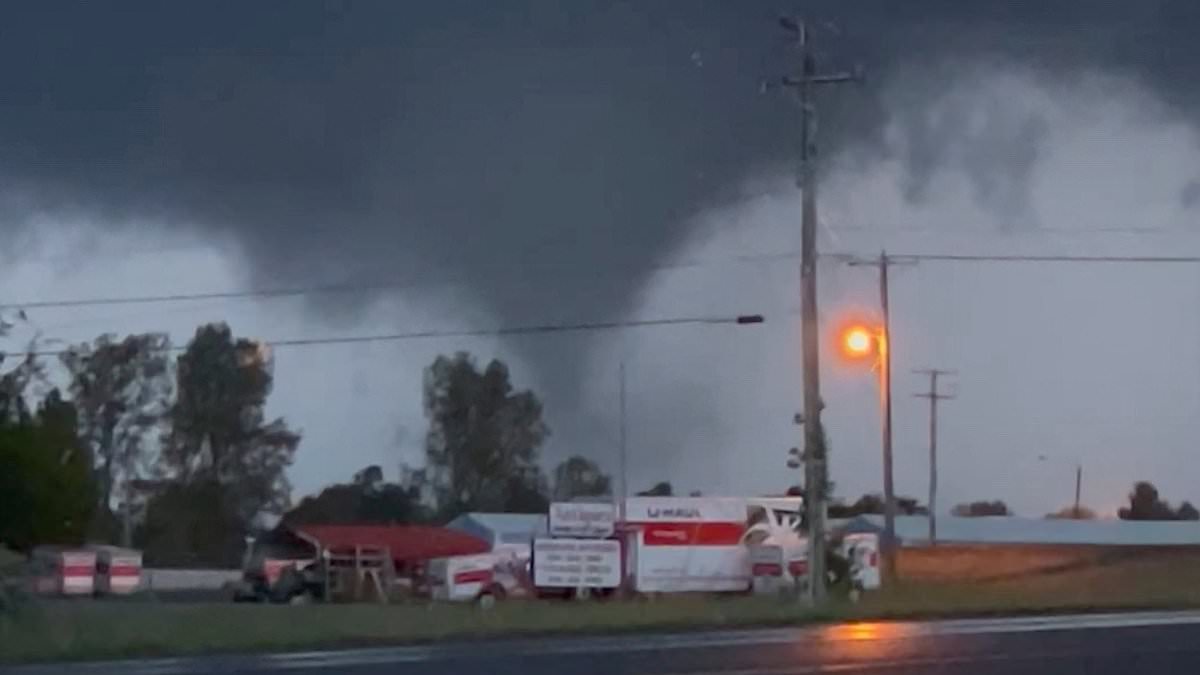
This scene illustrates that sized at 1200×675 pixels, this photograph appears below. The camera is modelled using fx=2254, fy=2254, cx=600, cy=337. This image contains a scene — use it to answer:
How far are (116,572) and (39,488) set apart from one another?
1722 centimetres

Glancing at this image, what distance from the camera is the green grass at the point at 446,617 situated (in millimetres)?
32969

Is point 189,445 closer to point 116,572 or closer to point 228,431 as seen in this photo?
point 228,431

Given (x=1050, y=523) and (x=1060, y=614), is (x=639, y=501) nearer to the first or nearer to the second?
(x=1060, y=614)

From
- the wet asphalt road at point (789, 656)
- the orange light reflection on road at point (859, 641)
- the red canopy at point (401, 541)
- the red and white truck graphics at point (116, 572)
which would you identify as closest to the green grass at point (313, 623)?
the wet asphalt road at point (789, 656)

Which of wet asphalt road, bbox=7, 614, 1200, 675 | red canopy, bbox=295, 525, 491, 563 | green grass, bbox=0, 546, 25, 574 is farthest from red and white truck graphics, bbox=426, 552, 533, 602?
wet asphalt road, bbox=7, 614, 1200, 675

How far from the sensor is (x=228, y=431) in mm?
112812

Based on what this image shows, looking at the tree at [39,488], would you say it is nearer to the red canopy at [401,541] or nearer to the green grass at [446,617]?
the red canopy at [401,541]

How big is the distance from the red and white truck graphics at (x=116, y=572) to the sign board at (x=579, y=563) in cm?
1880

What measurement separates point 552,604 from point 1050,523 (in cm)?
7345

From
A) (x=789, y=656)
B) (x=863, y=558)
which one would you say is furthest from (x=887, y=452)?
(x=789, y=656)

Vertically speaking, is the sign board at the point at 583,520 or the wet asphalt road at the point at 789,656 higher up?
the sign board at the point at 583,520

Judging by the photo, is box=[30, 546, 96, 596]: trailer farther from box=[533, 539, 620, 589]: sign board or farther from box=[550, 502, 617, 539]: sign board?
box=[550, 502, 617, 539]: sign board

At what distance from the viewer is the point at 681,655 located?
28516 millimetres

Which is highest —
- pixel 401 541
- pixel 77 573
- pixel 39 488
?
pixel 39 488
